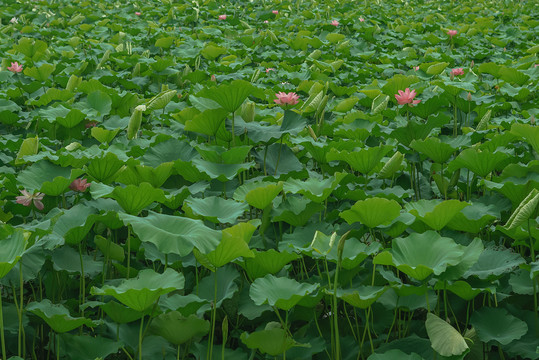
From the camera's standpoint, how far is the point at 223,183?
1.77 metres

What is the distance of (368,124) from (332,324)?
1065mm

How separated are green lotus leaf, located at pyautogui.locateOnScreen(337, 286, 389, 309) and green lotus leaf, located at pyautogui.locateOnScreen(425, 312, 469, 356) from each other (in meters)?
0.12

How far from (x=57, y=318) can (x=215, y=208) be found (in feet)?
1.52

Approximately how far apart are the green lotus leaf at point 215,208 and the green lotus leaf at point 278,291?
7.8 inches

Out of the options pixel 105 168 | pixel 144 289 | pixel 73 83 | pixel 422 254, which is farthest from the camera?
pixel 73 83

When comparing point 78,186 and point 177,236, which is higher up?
point 177,236

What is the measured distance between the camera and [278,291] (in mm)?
1248

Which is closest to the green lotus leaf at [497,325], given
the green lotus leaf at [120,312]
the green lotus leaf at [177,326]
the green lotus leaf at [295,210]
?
the green lotus leaf at [295,210]

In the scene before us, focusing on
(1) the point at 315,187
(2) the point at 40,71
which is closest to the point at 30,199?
(1) the point at 315,187

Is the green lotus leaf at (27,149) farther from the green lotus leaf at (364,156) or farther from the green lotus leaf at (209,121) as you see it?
the green lotus leaf at (364,156)

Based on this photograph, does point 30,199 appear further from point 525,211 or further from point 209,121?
point 525,211

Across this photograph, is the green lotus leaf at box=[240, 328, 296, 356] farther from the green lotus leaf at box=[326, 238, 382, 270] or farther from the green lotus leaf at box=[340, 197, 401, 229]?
the green lotus leaf at box=[340, 197, 401, 229]

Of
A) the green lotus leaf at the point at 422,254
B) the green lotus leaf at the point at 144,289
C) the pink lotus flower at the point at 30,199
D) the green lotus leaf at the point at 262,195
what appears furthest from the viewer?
the pink lotus flower at the point at 30,199

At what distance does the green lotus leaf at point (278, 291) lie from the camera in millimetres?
1192
